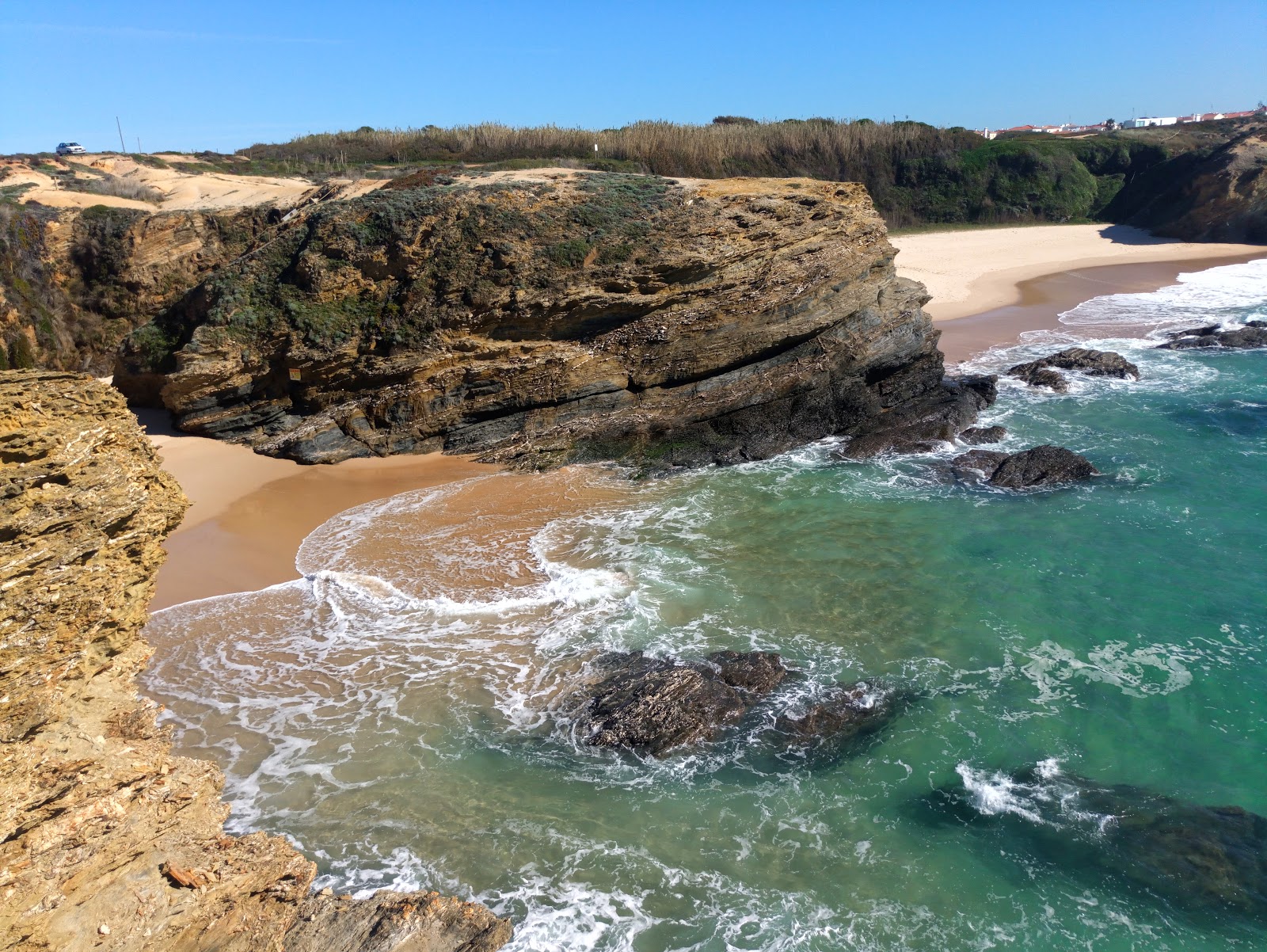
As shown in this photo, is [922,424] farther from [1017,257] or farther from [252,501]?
[1017,257]

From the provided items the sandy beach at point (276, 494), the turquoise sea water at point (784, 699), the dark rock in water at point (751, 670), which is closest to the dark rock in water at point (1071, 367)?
the sandy beach at point (276, 494)

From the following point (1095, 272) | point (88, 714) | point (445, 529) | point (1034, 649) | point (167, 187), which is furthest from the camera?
point (1095, 272)

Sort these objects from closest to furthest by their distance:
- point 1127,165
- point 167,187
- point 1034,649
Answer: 1. point 1034,649
2. point 167,187
3. point 1127,165

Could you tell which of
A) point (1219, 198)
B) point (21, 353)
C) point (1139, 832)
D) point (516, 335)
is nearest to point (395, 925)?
point (1139, 832)

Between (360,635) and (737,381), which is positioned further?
(737,381)

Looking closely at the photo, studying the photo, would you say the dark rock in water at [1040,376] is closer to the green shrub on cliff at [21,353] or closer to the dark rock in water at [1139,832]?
the dark rock in water at [1139,832]

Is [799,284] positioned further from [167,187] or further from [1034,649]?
[167,187]

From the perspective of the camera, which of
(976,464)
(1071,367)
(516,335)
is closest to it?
(976,464)

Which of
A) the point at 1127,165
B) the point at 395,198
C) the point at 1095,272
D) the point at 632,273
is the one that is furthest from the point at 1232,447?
the point at 1127,165
